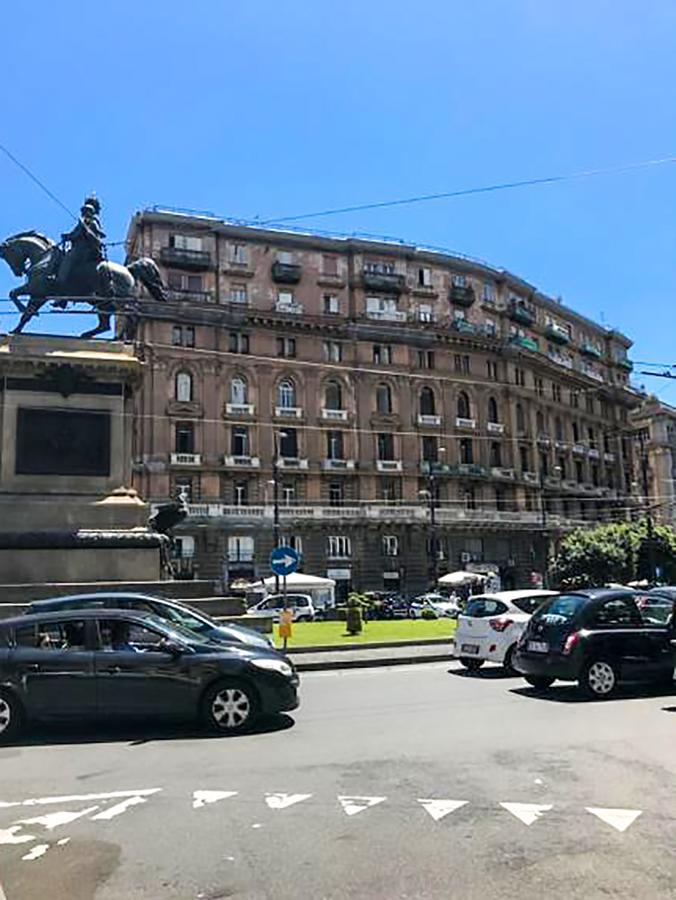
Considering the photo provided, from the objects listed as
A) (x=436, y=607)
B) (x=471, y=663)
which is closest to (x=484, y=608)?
(x=471, y=663)

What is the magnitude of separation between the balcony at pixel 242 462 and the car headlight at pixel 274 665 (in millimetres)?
54412

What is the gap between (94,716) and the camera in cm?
962

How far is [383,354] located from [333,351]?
4.25 m

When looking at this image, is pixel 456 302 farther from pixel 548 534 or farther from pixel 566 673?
pixel 566 673

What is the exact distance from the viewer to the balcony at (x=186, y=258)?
65062 mm

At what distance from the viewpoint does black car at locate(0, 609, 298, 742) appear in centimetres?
959

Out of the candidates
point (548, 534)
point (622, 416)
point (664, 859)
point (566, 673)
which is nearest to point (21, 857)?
point (664, 859)

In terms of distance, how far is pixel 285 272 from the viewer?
69312 millimetres

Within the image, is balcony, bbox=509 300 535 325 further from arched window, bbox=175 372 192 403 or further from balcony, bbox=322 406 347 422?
arched window, bbox=175 372 192 403

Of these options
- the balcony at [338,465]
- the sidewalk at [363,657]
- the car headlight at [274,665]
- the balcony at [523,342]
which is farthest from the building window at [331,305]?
the car headlight at [274,665]

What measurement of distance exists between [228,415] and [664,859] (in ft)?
200

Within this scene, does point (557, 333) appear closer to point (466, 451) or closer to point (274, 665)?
point (466, 451)

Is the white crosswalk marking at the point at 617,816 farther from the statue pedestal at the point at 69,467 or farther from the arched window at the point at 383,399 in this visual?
the arched window at the point at 383,399

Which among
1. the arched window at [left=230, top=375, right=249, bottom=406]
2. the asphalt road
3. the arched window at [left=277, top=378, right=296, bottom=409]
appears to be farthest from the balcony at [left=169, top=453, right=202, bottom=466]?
the asphalt road
